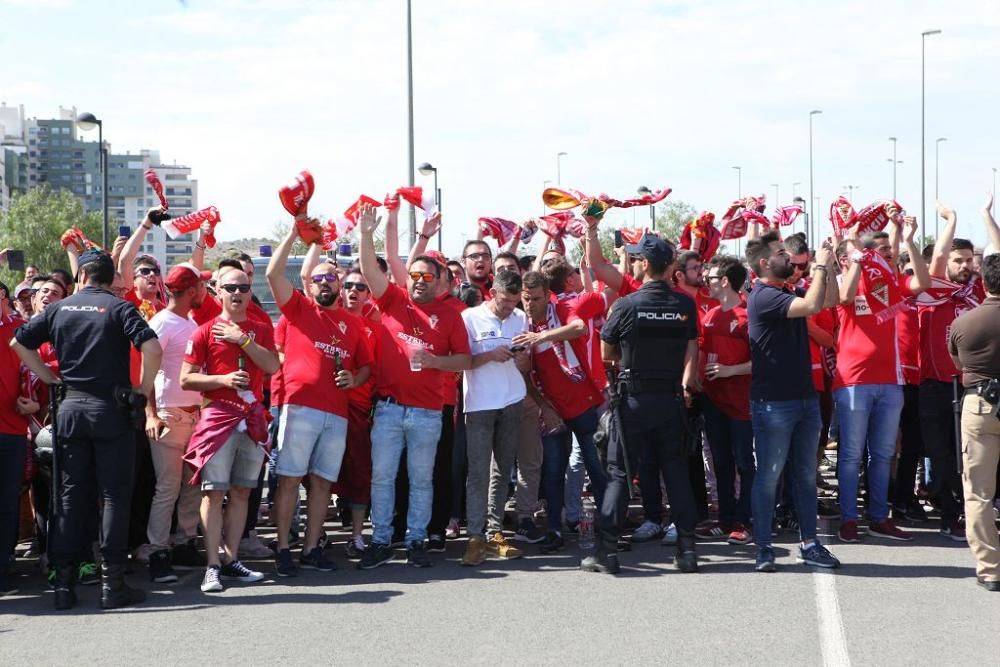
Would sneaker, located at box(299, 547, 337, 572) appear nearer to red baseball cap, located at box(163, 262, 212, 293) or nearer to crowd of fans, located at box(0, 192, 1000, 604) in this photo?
crowd of fans, located at box(0, 192, 1000, 604)

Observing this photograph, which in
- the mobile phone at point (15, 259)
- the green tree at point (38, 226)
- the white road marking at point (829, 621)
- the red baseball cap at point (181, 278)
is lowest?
the white road marking at point (829, 621)

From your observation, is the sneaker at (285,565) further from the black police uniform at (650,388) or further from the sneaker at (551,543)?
the black police uniform at (650,388)

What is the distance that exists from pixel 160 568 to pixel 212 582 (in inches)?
22.1

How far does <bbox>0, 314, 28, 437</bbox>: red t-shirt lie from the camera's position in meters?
7.09

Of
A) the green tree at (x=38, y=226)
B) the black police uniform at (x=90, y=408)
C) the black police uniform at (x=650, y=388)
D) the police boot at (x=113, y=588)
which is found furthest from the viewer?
the green tree at (x=38, y=226)

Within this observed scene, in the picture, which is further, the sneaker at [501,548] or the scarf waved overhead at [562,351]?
the scarf waved overhead at [562,351]

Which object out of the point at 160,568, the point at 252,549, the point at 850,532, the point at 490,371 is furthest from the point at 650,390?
the point at 160,568

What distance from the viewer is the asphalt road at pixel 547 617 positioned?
18.2ft

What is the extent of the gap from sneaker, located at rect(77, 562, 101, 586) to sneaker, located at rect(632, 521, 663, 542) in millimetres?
3735

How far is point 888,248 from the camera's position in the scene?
359 inches

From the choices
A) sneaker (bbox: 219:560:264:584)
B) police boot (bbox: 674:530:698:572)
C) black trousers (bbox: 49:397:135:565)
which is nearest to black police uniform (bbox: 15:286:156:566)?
black trousers (bbox: 49:397:135:565)

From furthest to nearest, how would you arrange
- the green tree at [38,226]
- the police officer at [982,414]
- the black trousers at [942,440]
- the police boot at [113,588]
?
the green tree at [38,226], the black trousers at [942,440], the police officer at [982,414], the police boot at [113,588]

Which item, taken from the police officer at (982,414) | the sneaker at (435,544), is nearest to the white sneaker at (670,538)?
the sneaker at (435,544)

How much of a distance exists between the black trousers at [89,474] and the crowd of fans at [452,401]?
128 mm
